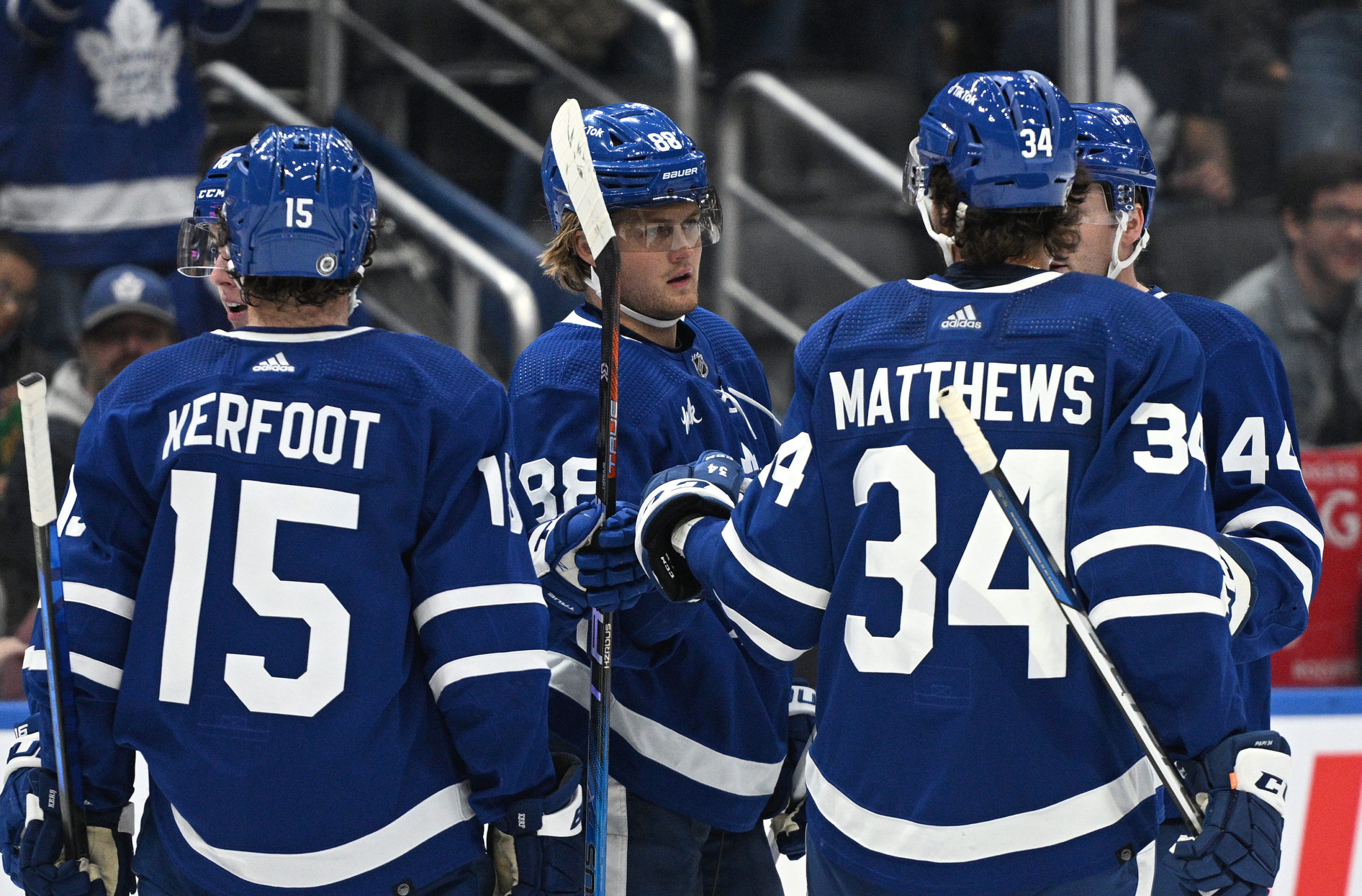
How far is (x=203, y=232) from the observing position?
203 centimetres

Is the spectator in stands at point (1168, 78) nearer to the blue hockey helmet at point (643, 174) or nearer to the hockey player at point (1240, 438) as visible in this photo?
the hockey player at point (1240, 438)

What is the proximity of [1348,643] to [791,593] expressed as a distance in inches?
103

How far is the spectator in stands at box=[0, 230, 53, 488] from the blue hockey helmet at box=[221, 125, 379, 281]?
2266 millimetres

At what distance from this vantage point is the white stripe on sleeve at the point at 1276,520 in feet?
6.73

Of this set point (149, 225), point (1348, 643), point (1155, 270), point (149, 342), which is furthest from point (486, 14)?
point (1348, 643)

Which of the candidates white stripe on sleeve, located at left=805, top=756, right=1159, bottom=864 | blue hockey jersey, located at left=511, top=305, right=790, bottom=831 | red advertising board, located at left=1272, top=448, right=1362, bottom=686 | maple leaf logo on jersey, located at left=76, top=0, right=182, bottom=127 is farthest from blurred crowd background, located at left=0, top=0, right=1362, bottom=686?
white stripe on sleeve, located at left=805, top=756, right=1159, bottom=864

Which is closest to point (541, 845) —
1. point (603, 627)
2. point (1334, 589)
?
point (603, 627)

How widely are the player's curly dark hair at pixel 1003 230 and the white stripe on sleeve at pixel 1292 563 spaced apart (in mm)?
430

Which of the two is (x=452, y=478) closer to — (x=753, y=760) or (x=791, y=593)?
(x=791, y=593)

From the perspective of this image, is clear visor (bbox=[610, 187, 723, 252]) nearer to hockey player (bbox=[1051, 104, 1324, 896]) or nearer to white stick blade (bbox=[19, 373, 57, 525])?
hockey player (bbox=[1051, 104, 1324, 896])

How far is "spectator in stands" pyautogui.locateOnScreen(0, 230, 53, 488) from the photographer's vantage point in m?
3.99

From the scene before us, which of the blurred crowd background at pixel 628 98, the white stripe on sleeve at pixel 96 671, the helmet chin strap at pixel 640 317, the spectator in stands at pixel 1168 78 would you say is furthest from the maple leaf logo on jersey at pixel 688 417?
the spectator in stands at pixel 1168 78

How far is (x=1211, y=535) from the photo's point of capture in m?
1.75

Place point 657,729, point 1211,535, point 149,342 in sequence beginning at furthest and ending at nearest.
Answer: point 149,342 → point 657,729 → point 1211,535
